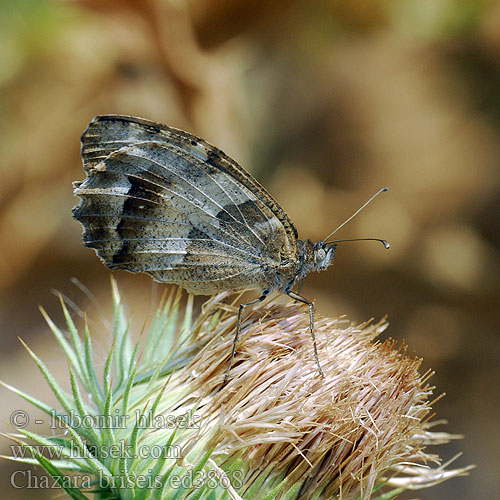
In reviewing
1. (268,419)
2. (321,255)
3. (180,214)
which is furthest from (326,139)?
(268,419)

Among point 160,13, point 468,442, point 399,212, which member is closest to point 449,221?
point 399,212

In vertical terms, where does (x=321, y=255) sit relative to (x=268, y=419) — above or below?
above

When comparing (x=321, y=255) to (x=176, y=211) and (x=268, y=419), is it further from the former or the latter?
(x=268, y=419)

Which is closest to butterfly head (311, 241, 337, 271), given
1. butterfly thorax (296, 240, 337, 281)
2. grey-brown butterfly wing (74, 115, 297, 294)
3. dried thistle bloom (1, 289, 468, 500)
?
butterfly thorax (296, 240, 337, 281)

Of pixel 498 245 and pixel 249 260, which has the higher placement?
pixel 498 245

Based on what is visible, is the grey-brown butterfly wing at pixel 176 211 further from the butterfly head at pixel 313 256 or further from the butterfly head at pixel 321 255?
the butterfly head at pixel 321 255

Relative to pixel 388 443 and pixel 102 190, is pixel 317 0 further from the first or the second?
pixel 388 443

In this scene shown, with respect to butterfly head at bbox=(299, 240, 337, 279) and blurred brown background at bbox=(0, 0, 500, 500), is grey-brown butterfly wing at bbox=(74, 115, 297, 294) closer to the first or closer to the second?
butterfly head at bbox=(299, 240, 337, 279)
